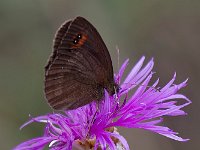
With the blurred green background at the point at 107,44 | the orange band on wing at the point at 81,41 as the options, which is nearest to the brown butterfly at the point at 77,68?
the orange band on wing at the point at 81,41

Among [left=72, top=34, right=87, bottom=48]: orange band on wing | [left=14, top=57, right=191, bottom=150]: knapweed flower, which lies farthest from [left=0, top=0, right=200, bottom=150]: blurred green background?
[left=72, top=34, right=87, bottom=48]: orange band on wing

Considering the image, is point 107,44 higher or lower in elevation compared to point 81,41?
lower

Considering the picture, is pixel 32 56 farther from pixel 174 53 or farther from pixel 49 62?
pixel 49 62

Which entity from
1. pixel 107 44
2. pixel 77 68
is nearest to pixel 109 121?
pixel 77 68

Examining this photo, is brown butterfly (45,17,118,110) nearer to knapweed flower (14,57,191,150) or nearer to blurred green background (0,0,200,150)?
knapweed flower (14,57,191,150)

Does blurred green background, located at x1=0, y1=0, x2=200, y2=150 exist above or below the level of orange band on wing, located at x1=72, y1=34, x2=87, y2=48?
below

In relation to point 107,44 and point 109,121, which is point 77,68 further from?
point 107,44

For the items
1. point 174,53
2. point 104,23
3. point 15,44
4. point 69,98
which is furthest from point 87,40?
point 174,53
